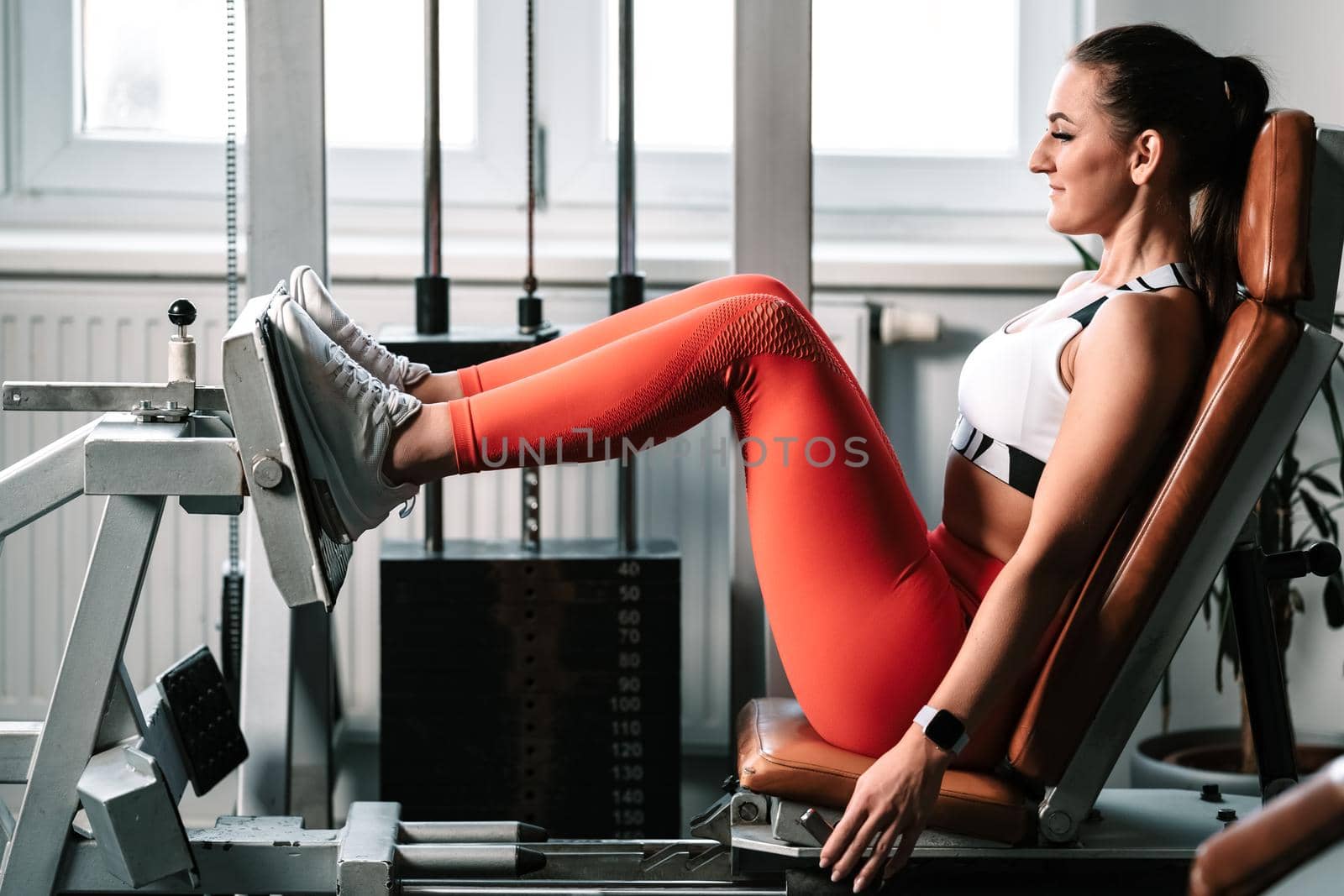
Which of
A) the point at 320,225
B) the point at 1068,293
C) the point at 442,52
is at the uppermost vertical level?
the point at 442,52

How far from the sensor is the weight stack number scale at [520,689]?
183 cm

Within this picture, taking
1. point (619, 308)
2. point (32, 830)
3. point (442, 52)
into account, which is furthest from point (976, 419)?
point (442, 52)

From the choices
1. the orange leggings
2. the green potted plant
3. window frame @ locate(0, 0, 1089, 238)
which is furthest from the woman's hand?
window frame @ locate(0, 0, 1089, 238)

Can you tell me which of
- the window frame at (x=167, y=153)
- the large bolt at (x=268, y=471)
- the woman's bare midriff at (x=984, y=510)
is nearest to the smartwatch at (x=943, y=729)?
the woman's bare midriff at (x=984, y=510)

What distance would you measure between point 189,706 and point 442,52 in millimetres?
1355

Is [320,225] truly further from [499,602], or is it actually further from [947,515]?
[947,515]

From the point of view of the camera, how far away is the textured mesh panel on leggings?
4.14ft

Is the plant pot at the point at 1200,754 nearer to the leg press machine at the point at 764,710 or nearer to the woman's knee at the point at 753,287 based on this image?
the leg press machine at the point at 764,710

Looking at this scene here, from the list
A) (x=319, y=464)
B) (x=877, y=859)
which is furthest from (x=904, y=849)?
(x=319, y=464)

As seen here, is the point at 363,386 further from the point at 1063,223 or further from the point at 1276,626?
the point at 1276,626

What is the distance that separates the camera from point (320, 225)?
180cm

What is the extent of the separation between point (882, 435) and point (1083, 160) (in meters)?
0.33

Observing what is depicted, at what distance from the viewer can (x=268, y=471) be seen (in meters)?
1.21

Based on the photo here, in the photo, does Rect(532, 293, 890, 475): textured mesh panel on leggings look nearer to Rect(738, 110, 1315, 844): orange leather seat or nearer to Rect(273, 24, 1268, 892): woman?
Rect(273, 24, 1268, 892): woman
